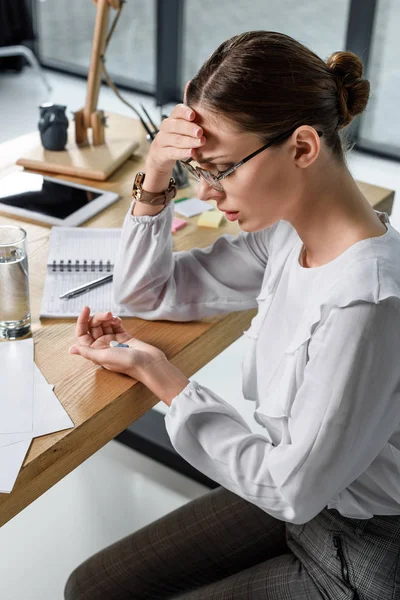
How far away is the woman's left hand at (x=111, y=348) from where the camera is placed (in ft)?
4.06

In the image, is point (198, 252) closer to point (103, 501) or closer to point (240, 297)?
point (240, 297)

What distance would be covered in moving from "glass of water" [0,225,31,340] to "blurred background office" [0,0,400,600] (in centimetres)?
84

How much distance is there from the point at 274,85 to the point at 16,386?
1.97 ft

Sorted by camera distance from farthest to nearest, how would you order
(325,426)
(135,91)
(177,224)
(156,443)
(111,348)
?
1. (135,91)
2. (156,443)
3. (177,224)
4. (111,348)
5. (325,426)

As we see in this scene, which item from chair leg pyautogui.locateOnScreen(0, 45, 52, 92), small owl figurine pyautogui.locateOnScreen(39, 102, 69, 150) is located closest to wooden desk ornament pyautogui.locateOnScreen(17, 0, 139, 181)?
small owl figurine pyautogui.locateOnScreen(39, 102, 69, 150)

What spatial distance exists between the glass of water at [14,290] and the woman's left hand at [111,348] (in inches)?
3.9

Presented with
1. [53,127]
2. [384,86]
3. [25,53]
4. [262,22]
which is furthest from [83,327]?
[25,53]

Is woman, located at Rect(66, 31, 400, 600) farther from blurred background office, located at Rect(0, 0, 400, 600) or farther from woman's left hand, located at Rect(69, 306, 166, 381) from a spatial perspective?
blurred background office, located at Rect(0, 0, 400, 600)

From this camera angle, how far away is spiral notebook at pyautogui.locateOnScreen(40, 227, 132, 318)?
1.43 m

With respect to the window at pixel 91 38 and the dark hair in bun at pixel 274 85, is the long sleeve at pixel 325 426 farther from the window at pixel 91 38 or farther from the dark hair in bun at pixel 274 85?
the window at pixel 91 38

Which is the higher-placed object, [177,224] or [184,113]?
[184,113]

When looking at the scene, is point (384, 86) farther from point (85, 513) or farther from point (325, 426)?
point (325, 426)

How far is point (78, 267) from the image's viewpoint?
1529 millimetres

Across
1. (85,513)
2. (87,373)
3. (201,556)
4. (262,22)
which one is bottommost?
(85,513)
